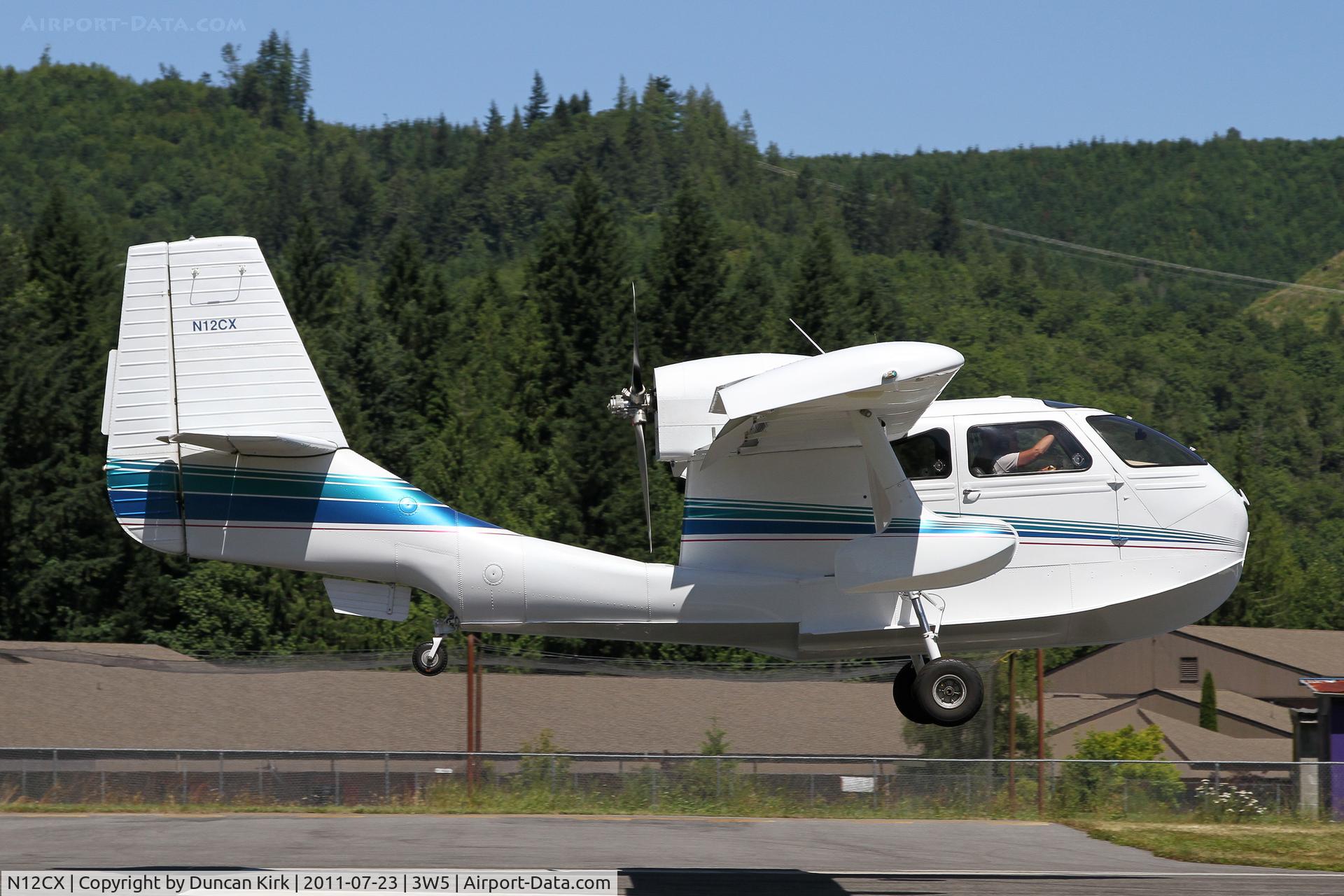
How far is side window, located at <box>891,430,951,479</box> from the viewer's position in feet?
52.0

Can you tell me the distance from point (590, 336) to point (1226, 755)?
35.3m

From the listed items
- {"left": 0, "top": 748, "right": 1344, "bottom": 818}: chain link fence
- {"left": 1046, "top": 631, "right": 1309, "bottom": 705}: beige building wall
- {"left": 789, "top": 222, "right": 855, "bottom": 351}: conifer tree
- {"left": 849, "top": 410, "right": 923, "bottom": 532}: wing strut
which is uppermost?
{"left": 789, "top": 222, "right": 855, "bottom": 351}: conifer tree

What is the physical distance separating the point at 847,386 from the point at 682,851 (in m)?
9.56

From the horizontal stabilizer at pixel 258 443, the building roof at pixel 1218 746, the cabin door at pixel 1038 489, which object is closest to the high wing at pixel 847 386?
the cabin door at pixel 1038 489

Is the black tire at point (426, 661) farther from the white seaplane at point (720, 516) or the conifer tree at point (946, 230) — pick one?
the conifer tree at point (946, 230)

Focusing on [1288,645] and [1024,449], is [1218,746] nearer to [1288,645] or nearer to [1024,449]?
[1288,645]

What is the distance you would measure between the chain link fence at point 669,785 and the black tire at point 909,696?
10464 millimetres

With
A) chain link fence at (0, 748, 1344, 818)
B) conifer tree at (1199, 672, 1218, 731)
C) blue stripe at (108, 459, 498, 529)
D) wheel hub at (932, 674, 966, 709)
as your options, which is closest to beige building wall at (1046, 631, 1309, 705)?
conifer tree at (1199, 672, 1218, 731)

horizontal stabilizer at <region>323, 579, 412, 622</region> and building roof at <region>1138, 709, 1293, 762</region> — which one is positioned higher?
horizontal stabilizer at <region>323, 579, 412, 622</region>

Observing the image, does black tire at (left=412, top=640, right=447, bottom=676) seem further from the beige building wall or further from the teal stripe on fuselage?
the beige building wall

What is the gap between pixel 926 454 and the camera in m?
15.9

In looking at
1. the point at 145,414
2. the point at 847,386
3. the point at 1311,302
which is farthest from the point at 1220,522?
the point at 1311,302

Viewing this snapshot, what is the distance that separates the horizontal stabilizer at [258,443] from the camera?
1515 centimetres

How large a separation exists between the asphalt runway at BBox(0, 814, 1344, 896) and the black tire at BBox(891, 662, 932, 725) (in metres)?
2.95
